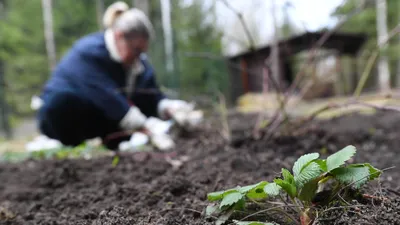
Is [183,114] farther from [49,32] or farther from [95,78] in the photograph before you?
[49,32]

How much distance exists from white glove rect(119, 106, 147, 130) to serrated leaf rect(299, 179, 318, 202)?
7.16ft

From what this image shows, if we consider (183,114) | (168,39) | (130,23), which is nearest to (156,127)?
(183,114)

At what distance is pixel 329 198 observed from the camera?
82cm

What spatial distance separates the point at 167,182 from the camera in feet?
3.97

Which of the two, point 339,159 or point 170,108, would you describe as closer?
point 339,159

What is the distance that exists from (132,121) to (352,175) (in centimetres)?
227

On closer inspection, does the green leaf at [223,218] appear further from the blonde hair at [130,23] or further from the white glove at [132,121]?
the blonde hair at [130,23]

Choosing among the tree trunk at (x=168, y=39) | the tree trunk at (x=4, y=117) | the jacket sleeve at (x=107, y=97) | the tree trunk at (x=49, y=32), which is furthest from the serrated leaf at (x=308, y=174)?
the tree trunk at (x=49, y=32)

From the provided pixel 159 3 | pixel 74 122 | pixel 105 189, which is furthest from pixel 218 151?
pixel 159 3

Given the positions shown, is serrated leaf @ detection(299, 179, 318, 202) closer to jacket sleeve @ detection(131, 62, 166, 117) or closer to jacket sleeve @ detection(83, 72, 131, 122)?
jacket sleeve @ detection(83, 72, 131, 122)

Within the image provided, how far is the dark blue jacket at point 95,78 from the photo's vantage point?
111 inches

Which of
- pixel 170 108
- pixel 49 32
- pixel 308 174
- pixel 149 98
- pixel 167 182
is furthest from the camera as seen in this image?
pixel 49 32

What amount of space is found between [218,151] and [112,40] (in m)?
1.56

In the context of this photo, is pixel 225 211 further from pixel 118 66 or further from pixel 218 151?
pixel 118 66
